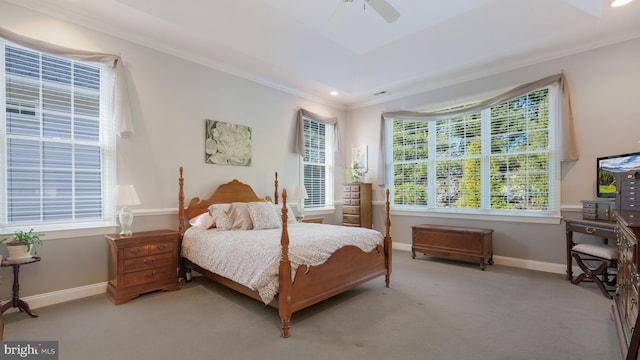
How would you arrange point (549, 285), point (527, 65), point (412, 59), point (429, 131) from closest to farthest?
point (549, 285)
point (527, 65)
point (412, 59)
point (429, 131)

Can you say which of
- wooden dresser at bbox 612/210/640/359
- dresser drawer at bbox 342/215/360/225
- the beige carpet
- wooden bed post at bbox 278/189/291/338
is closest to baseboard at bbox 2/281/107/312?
the beige carpet

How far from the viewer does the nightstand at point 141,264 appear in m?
3.18

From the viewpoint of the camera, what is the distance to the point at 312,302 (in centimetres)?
280

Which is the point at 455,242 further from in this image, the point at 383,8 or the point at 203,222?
the point at 203,222

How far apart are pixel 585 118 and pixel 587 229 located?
1.58 meters

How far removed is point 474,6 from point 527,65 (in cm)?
136

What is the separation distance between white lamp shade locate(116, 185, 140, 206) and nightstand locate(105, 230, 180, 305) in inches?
14.9

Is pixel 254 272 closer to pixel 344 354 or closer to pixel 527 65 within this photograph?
pixel 344 354

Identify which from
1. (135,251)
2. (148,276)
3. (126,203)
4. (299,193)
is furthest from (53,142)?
(299,193)

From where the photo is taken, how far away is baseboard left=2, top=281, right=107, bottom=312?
3.04m

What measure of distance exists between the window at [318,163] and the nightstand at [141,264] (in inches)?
114

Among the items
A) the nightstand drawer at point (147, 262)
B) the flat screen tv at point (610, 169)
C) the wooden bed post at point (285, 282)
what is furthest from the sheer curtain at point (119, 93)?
the flat screen tv at point (610, 169)

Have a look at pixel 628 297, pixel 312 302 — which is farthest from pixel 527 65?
pixel 312 302

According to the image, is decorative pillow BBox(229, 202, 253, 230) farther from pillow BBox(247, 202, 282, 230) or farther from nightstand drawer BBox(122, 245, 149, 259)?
nightstand drawer BBox(122, 245, 149, 259)
